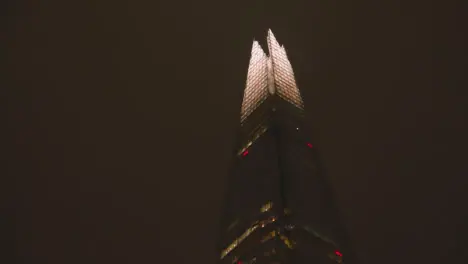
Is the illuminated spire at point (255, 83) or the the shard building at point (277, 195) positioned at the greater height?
the illuminated spire at point (255, 83)

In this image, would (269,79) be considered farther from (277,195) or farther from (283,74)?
(277,195)

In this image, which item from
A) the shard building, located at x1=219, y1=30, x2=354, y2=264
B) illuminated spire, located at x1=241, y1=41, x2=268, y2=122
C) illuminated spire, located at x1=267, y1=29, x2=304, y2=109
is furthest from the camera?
illuminated spire, located at x1=267, y1=29, x2=304, y2=109

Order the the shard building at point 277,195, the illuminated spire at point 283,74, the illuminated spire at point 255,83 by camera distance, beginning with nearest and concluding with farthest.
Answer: the the shard building at point 277,195, the illuminated spire at point 255,83, the illuminated spire at point 283,74

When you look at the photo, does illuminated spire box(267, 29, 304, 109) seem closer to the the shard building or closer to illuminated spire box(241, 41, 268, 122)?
the the shard building

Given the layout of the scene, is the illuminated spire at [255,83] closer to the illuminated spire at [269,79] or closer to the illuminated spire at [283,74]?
the illuminated spire at [269,79]

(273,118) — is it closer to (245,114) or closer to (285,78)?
(245,114)

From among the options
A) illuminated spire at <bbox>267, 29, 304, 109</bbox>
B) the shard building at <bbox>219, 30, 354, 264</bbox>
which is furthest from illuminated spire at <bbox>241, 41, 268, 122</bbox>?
illuminated spire at <bbox>267, 29, 304, 109</bbox>

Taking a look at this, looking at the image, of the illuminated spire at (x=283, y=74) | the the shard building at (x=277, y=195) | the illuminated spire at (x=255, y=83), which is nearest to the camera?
the the shard building at (x=277, y=195)

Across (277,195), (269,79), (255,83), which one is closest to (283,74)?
(255,83)

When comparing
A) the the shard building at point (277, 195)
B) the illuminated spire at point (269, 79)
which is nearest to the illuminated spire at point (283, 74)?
the illuminated spire at point (269, 79)

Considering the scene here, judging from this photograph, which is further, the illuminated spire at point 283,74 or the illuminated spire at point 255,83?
the illuminated spire at point 283,74
